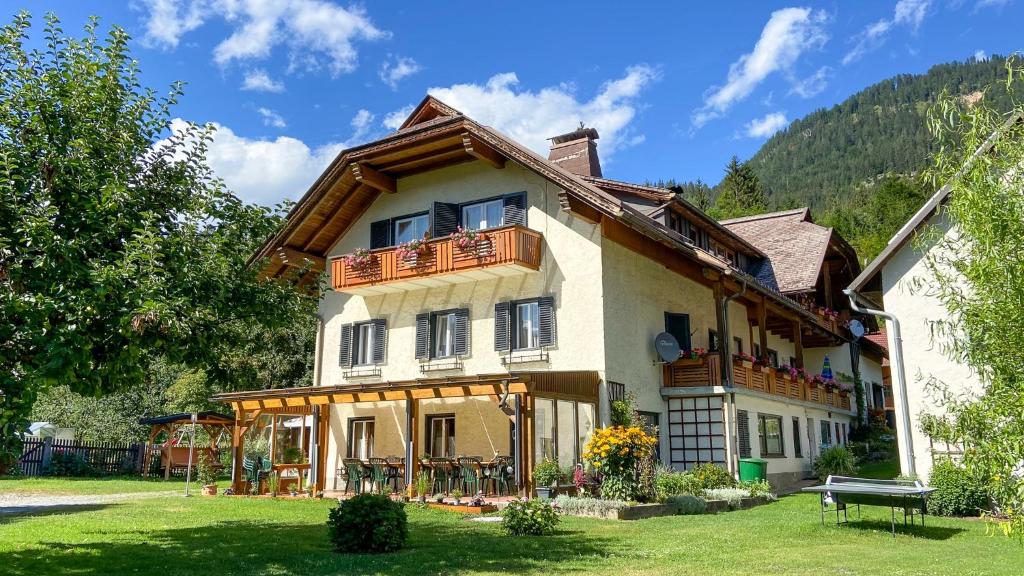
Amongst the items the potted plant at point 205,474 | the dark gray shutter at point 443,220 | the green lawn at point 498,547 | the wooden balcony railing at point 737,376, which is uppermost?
the dark gray shutter at point 443,220

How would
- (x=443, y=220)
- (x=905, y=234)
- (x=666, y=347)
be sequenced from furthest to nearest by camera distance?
(x=443, y=220)
(x=666, y=347)
(x=905, y=234)

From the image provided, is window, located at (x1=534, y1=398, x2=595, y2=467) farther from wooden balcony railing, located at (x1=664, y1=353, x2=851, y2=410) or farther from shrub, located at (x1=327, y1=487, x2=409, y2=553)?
shrub, located at (x1=327, y1=487, x2=409, y2=553)

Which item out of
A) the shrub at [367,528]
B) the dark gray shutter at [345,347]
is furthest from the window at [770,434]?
the shrub at [367,528]

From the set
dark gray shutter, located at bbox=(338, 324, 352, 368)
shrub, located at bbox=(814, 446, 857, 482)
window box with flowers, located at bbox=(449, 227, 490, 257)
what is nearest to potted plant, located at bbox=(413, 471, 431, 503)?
window box with flowers, located at bbox=(449, 227, 490, 257)

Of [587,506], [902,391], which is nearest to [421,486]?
[587,506]

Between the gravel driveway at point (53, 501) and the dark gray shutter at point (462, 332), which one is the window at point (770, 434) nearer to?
the dark gray shutter at point (462, 332)

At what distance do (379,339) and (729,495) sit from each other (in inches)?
418

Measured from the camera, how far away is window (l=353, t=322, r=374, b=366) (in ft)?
77.7

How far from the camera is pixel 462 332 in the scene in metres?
21.8

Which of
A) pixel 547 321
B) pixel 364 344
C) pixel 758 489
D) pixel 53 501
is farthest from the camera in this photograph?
pixel 364 344

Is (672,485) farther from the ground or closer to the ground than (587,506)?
farther from the ground

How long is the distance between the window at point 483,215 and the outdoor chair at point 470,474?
6.47m

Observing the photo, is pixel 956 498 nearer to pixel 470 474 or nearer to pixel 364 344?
pixel 470 474

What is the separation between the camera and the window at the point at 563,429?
19375mm
